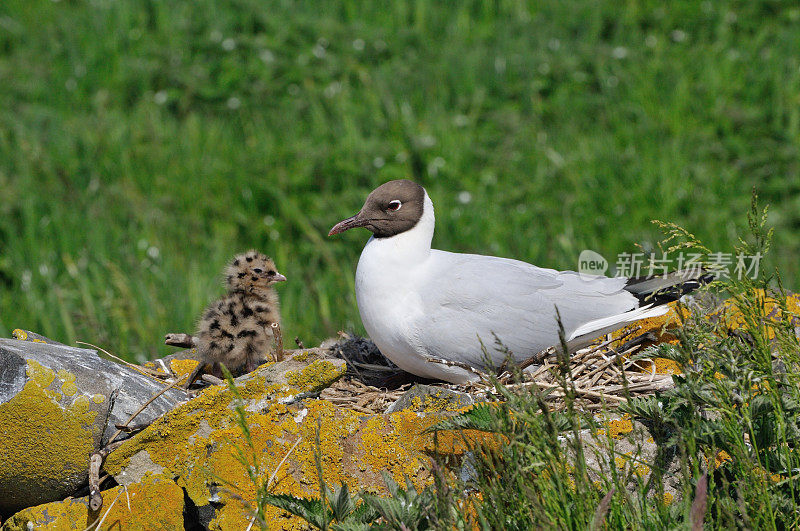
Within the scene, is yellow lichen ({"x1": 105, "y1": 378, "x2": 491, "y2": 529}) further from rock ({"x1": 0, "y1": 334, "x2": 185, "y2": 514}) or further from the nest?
the nest

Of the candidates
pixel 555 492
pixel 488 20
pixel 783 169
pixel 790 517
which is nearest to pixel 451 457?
pixel 555 492

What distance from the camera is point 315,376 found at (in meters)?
4.35

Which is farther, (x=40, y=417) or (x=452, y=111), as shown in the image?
(x=452, y=111)

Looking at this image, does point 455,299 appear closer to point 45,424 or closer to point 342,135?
point 45,424

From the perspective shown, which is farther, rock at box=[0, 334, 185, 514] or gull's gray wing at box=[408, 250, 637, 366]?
gull's gray wing at box=[408, 250, 637, 366]

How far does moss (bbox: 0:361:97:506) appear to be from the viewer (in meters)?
3.80

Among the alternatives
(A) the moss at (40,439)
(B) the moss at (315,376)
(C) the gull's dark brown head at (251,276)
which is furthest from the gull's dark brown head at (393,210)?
(A) the moss at (40,439)

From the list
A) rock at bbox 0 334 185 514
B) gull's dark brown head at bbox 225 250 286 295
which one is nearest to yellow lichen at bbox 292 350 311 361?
gull's dark brown head at bbox 225 250 286 295

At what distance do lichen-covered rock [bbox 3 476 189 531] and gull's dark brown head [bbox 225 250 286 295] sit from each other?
5.10 feet

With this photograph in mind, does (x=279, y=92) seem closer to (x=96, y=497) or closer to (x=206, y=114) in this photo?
(x=206, y=114)

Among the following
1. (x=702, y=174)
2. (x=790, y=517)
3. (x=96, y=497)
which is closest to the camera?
(x=790, y=517)

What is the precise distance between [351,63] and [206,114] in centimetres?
180

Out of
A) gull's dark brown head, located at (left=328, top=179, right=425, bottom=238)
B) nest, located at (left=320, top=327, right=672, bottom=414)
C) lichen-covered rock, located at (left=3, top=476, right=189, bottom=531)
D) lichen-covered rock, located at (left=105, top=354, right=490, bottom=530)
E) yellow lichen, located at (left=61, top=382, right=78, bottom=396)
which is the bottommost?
lichen-covered rock, located at (left=3, top=476, right=189, bottom=531)

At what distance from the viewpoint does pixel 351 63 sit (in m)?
11.1
